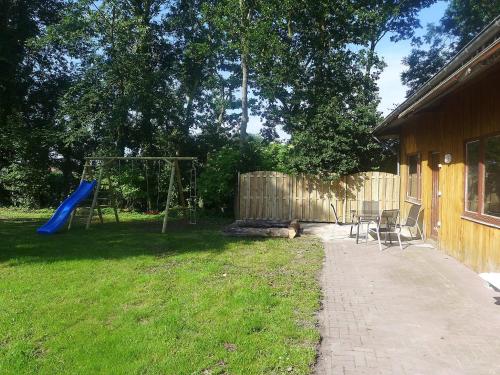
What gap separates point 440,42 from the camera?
22.1 m

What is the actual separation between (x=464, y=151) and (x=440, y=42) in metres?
17.9

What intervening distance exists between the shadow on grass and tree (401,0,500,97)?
15.0m

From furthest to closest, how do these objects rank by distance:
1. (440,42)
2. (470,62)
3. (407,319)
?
1. (440,42)
2. (407,319)
3. (470,62)

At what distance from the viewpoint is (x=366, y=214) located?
961cm

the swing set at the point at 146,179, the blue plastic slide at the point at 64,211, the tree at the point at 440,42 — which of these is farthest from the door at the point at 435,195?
the tree at the point at 440,42

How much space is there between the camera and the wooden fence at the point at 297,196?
13.9m

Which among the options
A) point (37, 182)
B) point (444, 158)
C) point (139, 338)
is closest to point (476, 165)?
point (444, 158)

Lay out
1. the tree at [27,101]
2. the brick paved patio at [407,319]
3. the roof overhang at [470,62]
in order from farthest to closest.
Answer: the tree at [27,101]
the roof overhang at [470,62]
the brick paved patio at [407,319]

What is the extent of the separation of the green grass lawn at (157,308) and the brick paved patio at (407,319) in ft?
0.95

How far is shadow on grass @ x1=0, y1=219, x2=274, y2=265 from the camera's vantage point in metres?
7.79

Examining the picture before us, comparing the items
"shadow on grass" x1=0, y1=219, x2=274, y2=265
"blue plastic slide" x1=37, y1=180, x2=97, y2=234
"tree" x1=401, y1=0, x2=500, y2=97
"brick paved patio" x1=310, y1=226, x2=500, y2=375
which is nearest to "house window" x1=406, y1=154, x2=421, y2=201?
"brick paved patio" x1=310, y1=226, x2=500, y2=375

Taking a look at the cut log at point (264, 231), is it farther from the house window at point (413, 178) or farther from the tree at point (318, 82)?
the tree at point (318, 82)

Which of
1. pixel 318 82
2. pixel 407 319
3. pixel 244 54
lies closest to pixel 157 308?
pixel 407 319

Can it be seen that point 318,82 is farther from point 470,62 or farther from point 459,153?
point 470,62
